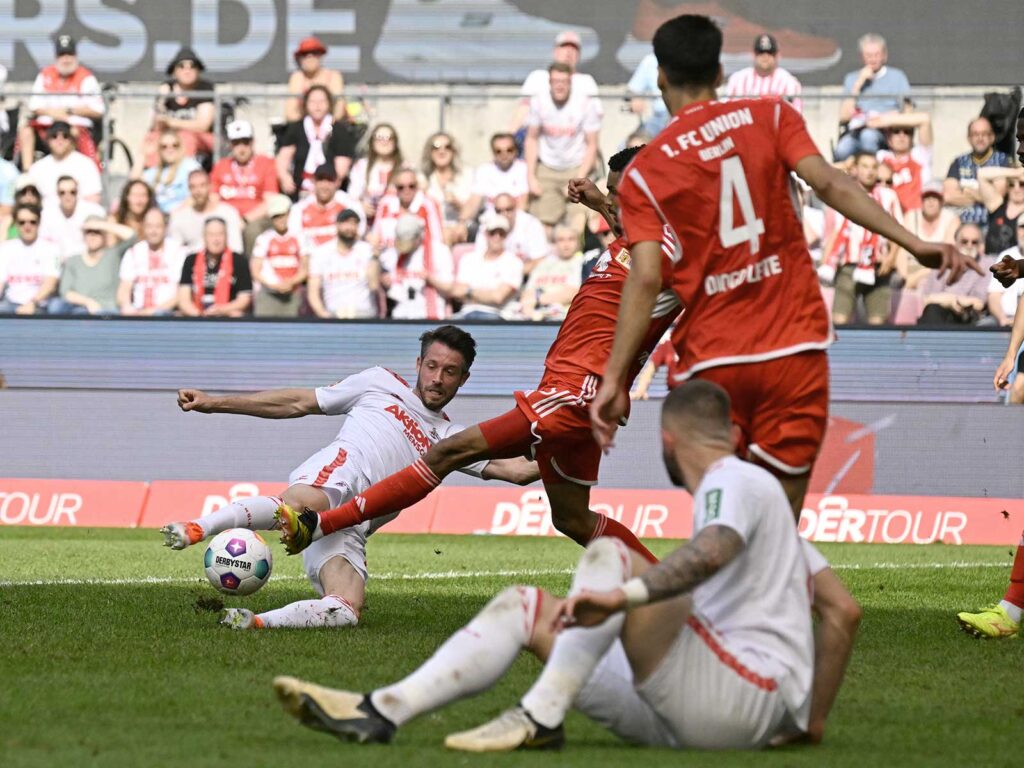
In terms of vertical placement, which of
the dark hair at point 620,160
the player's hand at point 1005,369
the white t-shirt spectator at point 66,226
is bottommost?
the white t-shirt spectator at point 66,226

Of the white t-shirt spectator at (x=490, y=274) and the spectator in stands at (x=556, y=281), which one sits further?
the white t-shirt spectator at (x=490, y=274)

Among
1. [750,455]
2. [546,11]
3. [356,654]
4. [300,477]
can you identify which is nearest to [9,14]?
[546,11]

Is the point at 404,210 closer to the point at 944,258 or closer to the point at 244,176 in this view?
the point at 244,176

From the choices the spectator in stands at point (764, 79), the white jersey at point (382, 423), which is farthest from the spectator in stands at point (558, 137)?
the white jersey at point (382, 423)

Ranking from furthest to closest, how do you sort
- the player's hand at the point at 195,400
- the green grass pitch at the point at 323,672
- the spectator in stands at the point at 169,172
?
the spectator in stands at the point at 169,172 < the player's hand at the point at 195,400 < the green grass pitch at the point at 323,672

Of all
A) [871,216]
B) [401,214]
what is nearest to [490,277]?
[401,214]

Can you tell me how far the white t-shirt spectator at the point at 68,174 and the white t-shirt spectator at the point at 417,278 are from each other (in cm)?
431

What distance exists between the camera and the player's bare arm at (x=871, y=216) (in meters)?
5.59

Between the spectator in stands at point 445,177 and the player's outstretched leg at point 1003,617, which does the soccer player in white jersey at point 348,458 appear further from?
the spectator in stands at point 445,177

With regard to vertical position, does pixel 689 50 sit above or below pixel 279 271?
above

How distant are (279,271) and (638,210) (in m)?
13.4

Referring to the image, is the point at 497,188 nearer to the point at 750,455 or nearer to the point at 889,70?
the point at 889,70

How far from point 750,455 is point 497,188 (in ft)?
45.2

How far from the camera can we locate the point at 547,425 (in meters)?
8.18
